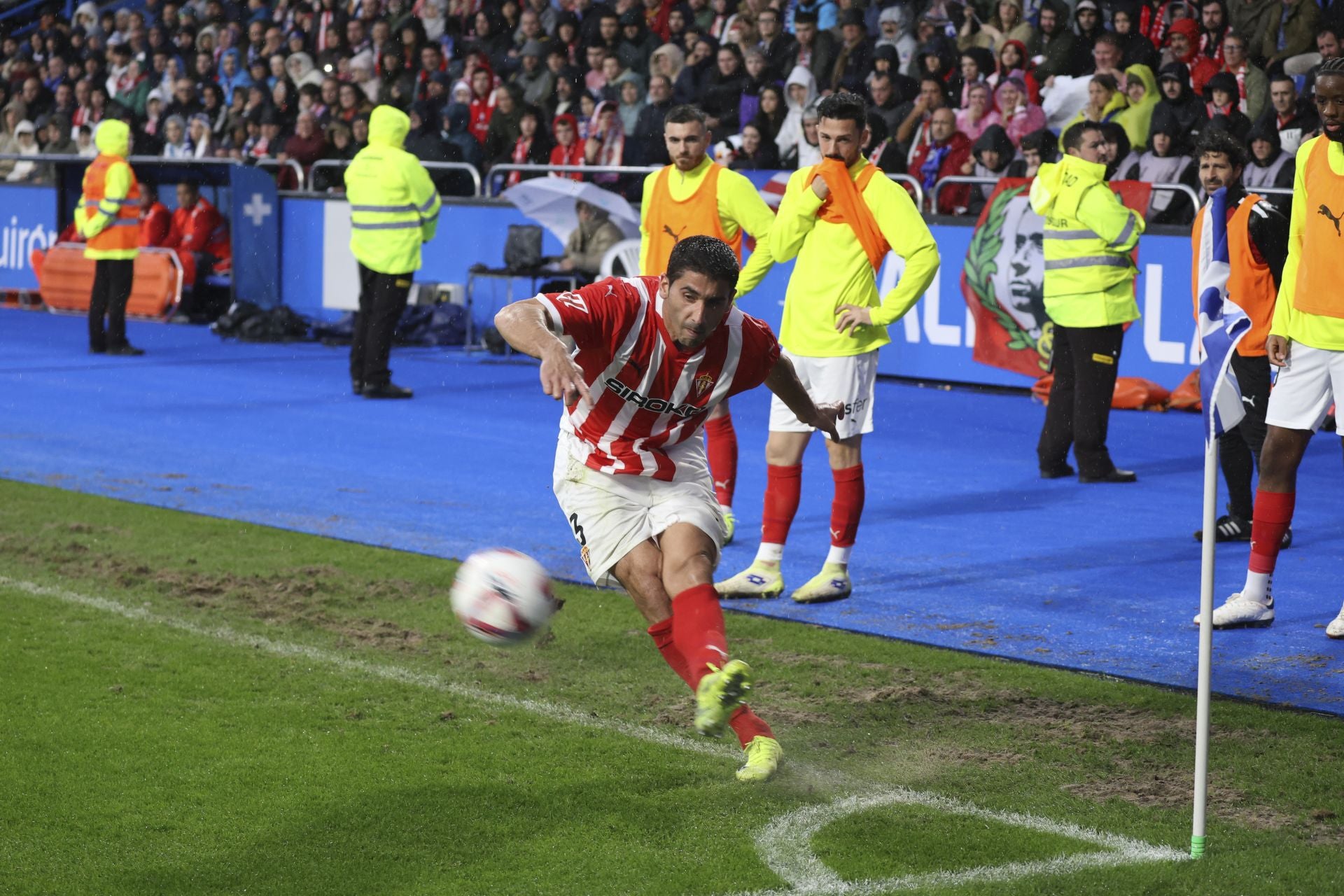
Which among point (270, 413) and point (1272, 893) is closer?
point (1272, 893)

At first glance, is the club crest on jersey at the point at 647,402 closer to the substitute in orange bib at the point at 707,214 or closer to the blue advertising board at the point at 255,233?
the substitute in orange bib at the point at 707,214

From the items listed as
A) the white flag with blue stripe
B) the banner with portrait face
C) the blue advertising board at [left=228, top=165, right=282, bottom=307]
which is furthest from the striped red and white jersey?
the blue advertising board at [left=228, top=165, right=282, bottom=307]

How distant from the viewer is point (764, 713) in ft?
17.6

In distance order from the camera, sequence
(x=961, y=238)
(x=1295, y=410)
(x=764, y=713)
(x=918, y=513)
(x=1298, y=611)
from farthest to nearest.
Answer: (x=961, y=238) < (x=918, y=513) < (x=1298, y=611) < (x=1295, y=410) < (x=764, y=713)

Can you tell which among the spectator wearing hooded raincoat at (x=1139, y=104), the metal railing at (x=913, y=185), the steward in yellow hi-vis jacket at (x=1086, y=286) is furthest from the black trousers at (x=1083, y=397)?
the spectator wearing hooded raincoat at (x=1139, y=104)

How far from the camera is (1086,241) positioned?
9.67 m

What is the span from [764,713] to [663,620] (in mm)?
840

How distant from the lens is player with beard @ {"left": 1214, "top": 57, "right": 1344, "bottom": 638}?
20.2ft

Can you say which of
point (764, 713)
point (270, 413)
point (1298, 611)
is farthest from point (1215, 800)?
point (270, 413)

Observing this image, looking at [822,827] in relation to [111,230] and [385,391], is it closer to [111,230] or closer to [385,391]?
[385,391]

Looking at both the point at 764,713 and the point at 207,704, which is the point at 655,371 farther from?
the point at 207,704

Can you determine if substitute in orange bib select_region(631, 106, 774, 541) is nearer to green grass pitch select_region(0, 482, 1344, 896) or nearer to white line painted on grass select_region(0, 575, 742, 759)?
green grass pitch select_region(0, 482, 1344, 896)

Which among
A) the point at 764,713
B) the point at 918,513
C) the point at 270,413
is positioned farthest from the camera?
the point at 270,413

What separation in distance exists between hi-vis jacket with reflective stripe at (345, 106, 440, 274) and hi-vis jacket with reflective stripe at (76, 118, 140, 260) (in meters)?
3.51
